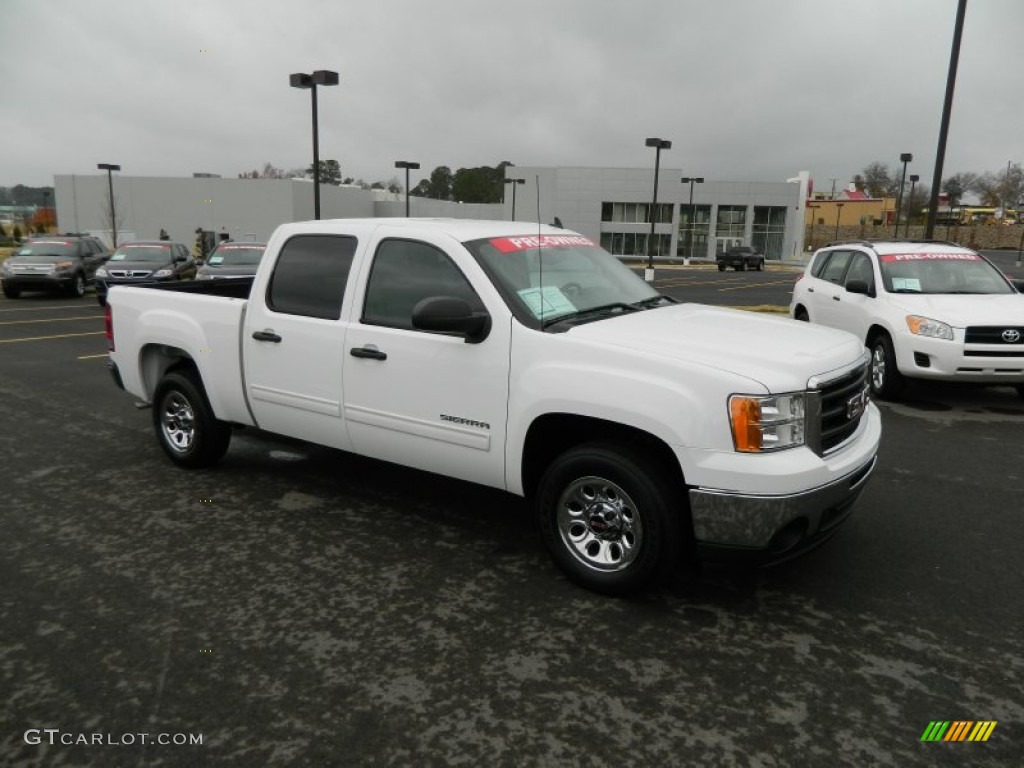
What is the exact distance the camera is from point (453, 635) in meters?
3.46

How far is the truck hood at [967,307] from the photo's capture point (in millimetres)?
7879

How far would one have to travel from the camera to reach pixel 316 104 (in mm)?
22625

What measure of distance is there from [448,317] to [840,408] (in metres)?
1.94

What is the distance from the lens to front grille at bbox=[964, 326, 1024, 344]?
7.84 m

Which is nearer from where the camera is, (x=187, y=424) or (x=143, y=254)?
(x=187, y=424)

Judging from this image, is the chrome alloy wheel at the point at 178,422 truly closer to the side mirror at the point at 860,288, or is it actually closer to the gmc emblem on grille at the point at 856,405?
A: the gmc emblem on grille at the point at 856,405

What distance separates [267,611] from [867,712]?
2595 millimetres

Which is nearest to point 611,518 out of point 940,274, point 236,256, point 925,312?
point 925,312

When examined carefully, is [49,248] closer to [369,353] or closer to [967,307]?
[369,353]

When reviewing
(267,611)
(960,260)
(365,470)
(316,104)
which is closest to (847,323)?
(960,260)

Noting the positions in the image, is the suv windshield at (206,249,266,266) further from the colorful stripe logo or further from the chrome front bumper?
the colorful stripe logo

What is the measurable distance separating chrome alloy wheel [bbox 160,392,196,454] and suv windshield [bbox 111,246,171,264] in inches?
651

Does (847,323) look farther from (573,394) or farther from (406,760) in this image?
(406,760)

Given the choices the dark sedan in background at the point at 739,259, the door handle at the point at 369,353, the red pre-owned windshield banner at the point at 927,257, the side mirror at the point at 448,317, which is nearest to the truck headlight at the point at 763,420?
the side mirror at the point at 448,317
